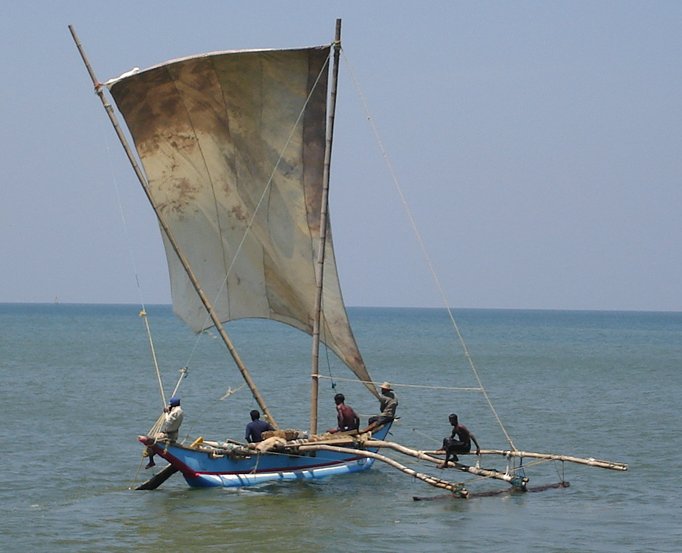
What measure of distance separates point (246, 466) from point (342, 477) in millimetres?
2648

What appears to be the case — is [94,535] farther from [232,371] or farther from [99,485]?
[232,371]

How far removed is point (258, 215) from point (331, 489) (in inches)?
243

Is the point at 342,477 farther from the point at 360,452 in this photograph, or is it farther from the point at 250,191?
the point at 250,191

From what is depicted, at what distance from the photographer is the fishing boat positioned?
1063 inches

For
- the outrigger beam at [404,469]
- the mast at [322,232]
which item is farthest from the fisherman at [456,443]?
the mast at [322,232]

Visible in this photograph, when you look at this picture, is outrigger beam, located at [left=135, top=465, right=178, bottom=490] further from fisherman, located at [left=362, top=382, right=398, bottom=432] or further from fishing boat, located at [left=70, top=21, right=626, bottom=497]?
fisherman, located at [left=362, top=382, right=398, bottom=432]

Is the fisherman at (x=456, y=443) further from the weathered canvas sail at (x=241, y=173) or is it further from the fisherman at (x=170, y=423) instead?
the fisherman at (x=170, y=423)

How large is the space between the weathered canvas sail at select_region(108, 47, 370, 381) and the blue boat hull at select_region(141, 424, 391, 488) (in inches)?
91.3

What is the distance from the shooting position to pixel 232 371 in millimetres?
70312

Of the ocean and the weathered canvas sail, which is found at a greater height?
the weathered canvas sail

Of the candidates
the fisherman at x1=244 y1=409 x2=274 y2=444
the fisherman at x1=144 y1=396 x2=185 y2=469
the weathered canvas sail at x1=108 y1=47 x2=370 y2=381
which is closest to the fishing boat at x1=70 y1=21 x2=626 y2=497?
the weathered canvas sail at x1=108 y1=47 x2=370 y2=381

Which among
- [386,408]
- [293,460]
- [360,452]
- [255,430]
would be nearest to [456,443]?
[360,452]

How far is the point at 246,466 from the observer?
25688mm

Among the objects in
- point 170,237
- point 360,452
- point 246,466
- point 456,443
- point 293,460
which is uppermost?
point 170,237
